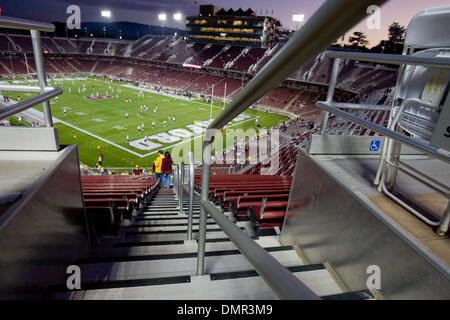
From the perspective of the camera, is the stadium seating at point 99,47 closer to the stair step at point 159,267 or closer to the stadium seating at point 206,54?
the stadium seating at point 206,54

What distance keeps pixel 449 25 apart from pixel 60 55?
77142mm

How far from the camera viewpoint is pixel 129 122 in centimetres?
2772

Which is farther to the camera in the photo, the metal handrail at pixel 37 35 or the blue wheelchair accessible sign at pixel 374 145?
the blue wheelchair accessible sign at pixel 374 145

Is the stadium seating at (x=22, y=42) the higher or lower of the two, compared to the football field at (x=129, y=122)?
higher

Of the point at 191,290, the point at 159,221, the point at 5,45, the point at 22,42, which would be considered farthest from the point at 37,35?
the point at 22,42

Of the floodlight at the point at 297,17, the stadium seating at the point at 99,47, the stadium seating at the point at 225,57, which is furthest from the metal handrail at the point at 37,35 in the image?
the stadium seating at the point at 99,47

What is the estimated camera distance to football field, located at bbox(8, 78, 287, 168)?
20.4 meters

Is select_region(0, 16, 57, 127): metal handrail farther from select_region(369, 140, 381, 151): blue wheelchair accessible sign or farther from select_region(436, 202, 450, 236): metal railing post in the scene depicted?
select_region(369, 140, 381, 151): blue wheelchair accessible sign

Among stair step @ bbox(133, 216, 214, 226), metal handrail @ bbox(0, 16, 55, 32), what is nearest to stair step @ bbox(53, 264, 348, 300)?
metal handrail @ bbox(0, 16, 55, 32)

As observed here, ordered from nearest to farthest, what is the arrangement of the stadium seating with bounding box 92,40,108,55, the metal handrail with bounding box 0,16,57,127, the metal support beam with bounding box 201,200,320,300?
1. the metal support beam with bounding box 201,200,320,300
2. the metal handrail with bounding box 0,16,57,127
3. the stadium seating with bounding box 92,40,108,55

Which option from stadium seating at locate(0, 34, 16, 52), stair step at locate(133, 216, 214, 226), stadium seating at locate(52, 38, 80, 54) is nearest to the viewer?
stair step at locate(133, 216, 214, 226)

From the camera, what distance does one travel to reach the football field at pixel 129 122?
66.9ft

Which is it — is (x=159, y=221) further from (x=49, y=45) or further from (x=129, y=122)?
(x=49, y=45)
